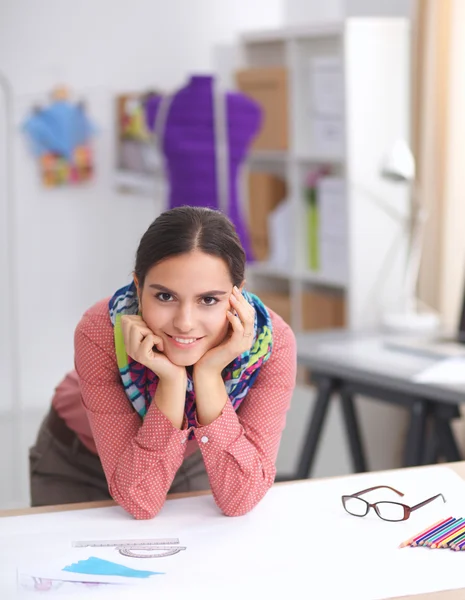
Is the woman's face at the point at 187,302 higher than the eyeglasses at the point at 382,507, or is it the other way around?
the woman's face at the point at 187,302

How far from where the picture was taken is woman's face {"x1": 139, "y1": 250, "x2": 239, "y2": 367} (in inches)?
55.1

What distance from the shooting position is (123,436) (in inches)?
59.4

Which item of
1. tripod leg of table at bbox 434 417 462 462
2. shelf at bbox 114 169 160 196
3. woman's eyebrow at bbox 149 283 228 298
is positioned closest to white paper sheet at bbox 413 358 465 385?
tripod leg of table at bbox 434 417 462 462

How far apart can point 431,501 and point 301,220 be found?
2416 mm

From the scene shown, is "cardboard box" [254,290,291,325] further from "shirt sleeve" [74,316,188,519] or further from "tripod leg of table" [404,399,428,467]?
"shirt sleeve" [74,316,188,519]

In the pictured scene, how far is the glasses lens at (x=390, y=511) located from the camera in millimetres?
1467

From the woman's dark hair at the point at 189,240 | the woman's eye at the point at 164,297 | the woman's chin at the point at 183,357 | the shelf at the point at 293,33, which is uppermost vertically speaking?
the shelf at the point at 293,33

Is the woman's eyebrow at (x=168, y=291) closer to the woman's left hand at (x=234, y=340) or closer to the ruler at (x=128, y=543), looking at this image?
the woman's left hand at (x=234, y=340)

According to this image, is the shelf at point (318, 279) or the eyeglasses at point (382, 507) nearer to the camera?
the eyeglasses at point (382, 507)

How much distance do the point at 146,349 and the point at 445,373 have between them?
1.35 meters

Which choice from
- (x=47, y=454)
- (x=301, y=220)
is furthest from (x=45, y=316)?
(x=47, y=454)

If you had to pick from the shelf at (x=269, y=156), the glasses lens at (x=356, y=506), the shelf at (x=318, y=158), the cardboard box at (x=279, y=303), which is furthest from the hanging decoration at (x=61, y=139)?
the glasses lens at (x=356, y=506)

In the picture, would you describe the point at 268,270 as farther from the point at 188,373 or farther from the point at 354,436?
the point at 188,373

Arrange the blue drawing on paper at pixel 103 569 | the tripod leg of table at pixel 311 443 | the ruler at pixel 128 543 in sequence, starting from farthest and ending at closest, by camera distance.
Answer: the tripod leg of table at pixel 311 443 < the ruler at pixel 128 543 < the blue drawing on paper at pixel 103 569
